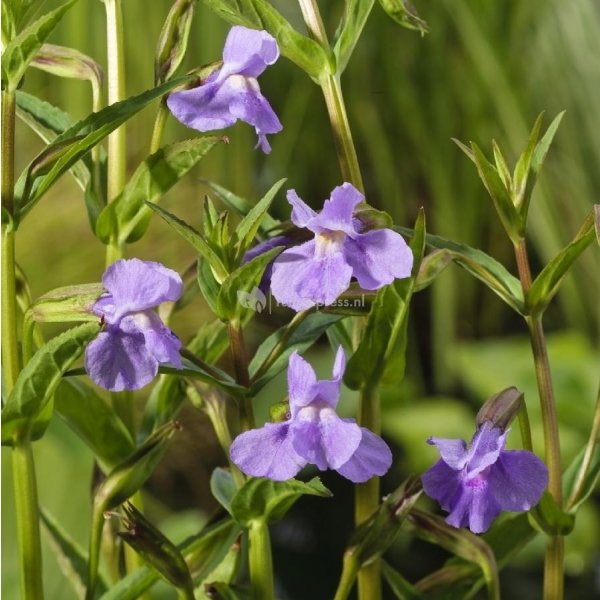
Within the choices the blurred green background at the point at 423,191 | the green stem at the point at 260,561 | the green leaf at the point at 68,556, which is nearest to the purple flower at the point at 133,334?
the green stem at the point at 260,561

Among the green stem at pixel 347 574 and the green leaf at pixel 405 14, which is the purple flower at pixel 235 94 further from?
the green stem at pixel 347 574

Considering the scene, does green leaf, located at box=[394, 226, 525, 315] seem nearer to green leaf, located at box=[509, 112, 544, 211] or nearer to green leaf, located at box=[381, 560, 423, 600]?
green leaf, located at box=[509, 112, 544, 211]

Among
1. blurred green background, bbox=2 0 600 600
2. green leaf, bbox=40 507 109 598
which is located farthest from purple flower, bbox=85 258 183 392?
blurred green background, bbox=2 0 600 600

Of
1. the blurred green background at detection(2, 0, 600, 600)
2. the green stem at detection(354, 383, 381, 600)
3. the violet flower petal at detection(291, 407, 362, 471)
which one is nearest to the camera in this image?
the violet flower petal at detection(291, 407, 362, 471)

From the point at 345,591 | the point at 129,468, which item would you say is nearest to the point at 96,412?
the point at 129,468

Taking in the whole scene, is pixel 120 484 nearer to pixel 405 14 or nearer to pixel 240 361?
pixel 240 361

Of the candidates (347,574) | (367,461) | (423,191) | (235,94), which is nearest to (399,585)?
(347,574)
